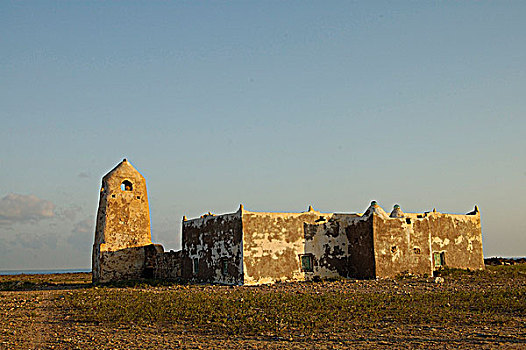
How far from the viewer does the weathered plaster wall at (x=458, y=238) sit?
31609mm

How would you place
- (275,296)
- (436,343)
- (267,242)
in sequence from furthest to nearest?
(267,242) → (275,296) → (436,343)

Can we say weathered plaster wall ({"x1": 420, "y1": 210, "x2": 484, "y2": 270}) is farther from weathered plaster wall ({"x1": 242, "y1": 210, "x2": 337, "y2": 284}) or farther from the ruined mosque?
weathered plaster wall ({"x1": 242, "y1": 210, "x2": 337, "y2": 284})

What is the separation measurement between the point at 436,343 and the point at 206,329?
18.0 feet

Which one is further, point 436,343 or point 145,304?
point 145,304

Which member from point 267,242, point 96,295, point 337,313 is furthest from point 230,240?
point 337,313

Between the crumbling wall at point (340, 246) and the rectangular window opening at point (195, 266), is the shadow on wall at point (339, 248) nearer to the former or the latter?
the crumbling wall at point (340, 246)

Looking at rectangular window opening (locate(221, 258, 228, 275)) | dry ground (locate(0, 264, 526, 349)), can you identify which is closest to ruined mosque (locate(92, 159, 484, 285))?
rectangular window opening (locate(221, 258, 228, 275))

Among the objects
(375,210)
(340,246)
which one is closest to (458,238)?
(375,210)

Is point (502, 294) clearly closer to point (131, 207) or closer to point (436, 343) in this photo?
point (436, 343)

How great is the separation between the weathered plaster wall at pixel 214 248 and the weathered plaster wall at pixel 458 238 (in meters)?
11.8

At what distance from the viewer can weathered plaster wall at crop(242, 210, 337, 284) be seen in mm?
26266

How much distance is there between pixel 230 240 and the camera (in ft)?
88.6

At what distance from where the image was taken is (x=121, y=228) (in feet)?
103

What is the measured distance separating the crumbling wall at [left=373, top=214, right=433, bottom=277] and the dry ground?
6.32 metres
